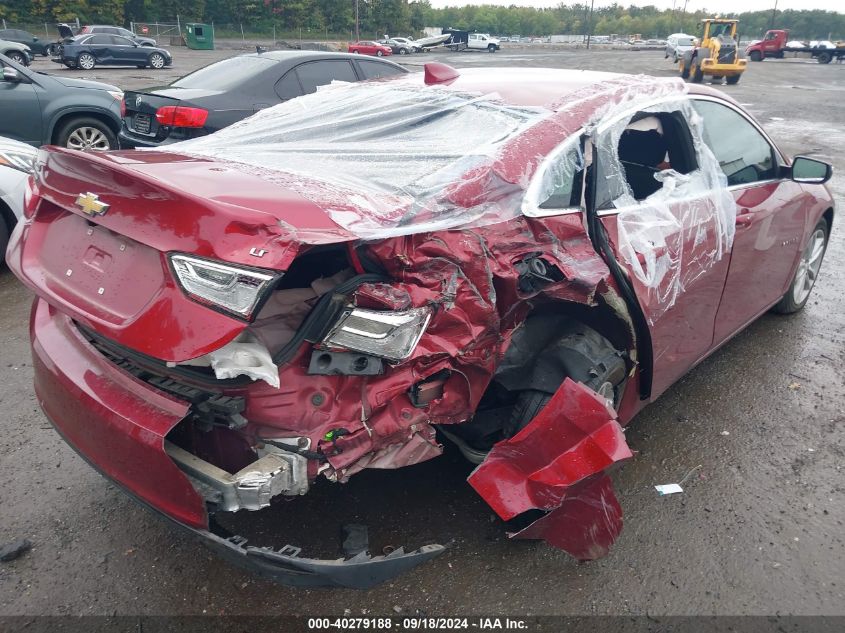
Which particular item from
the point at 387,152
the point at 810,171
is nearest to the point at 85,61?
the point at 387,152

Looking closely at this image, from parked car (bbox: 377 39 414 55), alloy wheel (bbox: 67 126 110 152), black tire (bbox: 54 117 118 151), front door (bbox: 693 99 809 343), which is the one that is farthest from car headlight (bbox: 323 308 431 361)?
parked car (bbox: 377 39 414 55)

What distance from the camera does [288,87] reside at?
6727mm

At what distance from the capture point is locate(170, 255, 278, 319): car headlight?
5.71ft

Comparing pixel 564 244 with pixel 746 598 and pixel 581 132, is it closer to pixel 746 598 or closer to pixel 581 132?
pixel 581 132

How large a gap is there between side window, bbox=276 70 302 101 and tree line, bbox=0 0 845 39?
4435 cm

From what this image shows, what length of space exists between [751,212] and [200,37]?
1711 inches

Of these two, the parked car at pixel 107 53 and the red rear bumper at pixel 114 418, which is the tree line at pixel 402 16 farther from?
the red rear bumper at pixel 114 418

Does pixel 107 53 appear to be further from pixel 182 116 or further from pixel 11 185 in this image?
pixel 11 185

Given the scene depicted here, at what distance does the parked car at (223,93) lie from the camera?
6293 mm

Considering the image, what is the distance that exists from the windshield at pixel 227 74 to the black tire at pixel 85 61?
2222cm

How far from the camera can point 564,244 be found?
243 centimetres

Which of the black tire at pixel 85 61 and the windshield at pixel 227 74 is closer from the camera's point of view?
the windshield at pixel 227 74

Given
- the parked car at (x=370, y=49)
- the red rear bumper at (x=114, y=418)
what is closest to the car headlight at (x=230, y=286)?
the red rear bumper at (x=114, y=418)

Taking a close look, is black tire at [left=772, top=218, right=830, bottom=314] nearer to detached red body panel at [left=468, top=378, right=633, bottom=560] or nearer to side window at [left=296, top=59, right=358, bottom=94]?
detached red body panel at [left=468, top=378, right=633, bottom=560]
